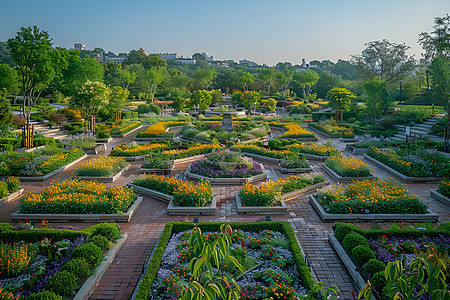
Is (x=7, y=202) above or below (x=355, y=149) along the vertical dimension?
below

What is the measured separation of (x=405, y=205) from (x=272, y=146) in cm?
938

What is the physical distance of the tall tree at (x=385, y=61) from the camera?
53.5 m

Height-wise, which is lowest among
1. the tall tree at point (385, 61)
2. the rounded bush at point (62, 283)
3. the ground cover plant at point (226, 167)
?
the rounded bush at point (62, 283)

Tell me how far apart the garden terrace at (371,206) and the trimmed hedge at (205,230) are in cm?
189

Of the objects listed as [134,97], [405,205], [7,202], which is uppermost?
[134,97]

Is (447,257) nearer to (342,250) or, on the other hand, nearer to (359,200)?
(342,250)

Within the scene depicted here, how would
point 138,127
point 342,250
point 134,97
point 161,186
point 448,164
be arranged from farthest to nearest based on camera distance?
point 134,97, point 138,127, point 448,164, point 161,186, point 342,250

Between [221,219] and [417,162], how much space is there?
9.26 metres

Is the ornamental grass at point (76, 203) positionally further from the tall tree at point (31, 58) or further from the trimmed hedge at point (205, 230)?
Result: the tall tree at point (31, 58)

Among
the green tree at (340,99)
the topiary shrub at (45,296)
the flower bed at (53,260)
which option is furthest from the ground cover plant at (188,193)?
the green tree at (340,99)

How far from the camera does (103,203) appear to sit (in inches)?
358

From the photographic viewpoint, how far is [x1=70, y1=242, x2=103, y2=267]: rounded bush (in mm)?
6250

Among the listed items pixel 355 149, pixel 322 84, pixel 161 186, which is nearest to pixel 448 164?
pixel 355 149

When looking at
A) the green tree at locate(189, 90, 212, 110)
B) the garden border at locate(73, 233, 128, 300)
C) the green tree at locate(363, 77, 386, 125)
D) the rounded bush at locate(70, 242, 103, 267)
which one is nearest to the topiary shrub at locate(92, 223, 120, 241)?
the garden border at locate(73, 233, 128, 300)
